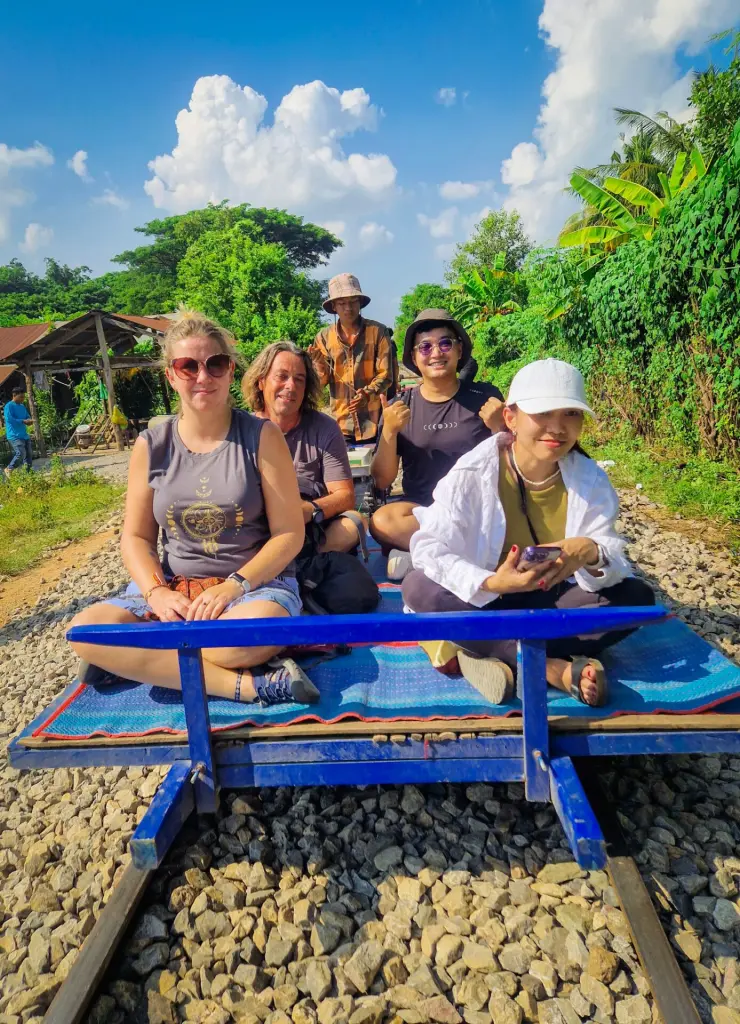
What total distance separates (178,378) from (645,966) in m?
2.53

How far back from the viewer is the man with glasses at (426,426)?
3.86m

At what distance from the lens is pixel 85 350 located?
2070 cm

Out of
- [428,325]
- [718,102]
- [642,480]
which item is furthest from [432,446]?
[718,102]

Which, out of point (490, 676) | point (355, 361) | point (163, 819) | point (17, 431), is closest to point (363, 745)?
point (490, 676)

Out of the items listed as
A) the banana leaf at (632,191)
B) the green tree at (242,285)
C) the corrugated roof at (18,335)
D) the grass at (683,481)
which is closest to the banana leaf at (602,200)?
the banana leaf at (632,191)

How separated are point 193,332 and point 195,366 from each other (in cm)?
15

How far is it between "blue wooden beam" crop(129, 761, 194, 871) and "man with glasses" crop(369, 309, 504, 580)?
197cm

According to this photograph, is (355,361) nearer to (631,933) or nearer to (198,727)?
(198,727)

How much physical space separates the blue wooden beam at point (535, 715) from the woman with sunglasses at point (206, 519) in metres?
0.94

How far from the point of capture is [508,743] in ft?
6.95

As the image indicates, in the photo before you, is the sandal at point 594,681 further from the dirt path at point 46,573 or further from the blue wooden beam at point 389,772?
the dirt path at point 46,573

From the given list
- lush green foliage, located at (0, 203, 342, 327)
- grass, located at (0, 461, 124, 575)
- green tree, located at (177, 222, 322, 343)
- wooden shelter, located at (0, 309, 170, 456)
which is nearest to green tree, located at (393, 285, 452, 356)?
lush green foliage, located at (0, 203, 342, 327)

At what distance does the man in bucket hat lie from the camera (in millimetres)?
5551

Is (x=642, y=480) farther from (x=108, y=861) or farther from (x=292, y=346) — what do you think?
(x=108, y=861)
